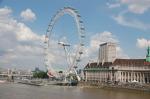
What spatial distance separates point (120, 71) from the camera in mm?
114375

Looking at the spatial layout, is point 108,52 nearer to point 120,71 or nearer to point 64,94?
point 120,71

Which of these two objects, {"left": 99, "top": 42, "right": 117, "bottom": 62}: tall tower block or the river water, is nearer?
the river water

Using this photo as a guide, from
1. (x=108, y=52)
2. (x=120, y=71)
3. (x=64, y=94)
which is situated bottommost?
(x=64, y=94)

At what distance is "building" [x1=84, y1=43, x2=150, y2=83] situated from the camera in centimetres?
10678

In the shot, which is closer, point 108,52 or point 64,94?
point 64,94

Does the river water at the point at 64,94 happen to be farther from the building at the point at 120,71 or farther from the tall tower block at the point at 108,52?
the tall tower block at the point at 108,52

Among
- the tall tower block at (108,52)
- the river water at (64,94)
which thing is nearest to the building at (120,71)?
the tall tower block at (108,52)

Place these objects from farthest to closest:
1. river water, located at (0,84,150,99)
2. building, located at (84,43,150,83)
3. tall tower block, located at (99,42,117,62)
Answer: tall tower block, located at (99,42,117,62), building, located at (84,43,150,83), river water, located at (0,84,150,99)

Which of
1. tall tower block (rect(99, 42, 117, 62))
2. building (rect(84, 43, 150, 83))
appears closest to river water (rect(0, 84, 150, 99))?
building (rect(84, 43, 150, 83))

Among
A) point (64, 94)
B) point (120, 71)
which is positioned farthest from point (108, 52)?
point (64, 94)

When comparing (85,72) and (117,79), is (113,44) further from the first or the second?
(117,79)

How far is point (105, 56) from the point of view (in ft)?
474

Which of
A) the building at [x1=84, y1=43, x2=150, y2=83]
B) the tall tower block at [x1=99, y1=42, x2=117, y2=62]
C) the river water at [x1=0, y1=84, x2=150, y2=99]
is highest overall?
the tall tower block at [x1=99, y1=42, x2=117, y2=62]

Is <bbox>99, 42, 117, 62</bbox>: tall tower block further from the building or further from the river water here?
the river water
